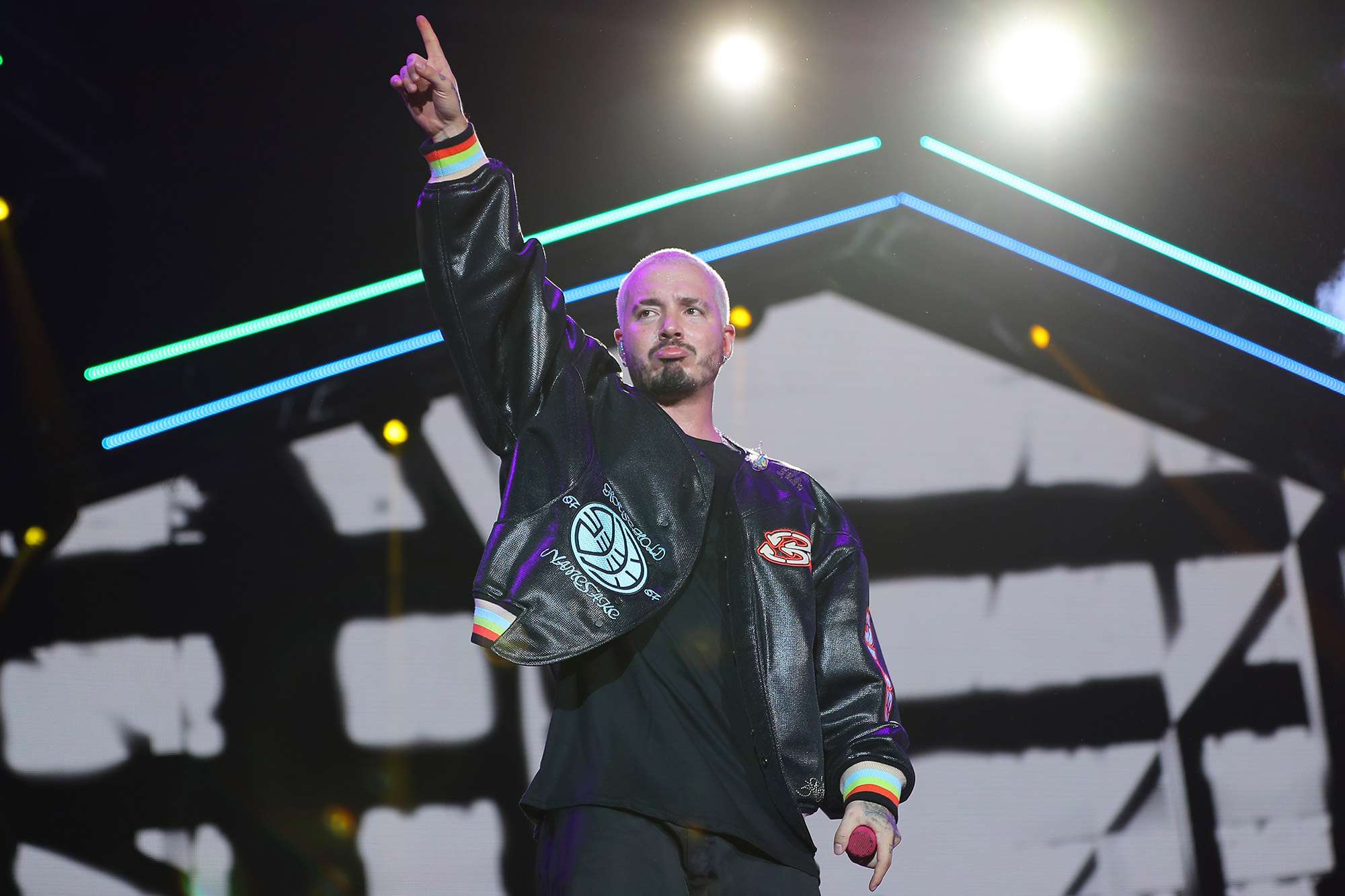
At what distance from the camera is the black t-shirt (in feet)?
5.04

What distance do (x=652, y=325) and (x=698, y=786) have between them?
785 mm

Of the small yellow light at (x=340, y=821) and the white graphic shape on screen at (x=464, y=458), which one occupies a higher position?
the white graphic shape on screen at (x=464, y=458)

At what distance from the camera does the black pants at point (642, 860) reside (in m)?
1.46

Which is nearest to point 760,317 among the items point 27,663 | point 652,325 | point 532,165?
point 532,165

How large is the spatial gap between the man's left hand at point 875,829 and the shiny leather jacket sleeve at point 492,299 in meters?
0.72

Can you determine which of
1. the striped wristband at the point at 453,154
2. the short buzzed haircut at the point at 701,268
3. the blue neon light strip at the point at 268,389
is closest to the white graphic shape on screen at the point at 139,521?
the blue neon light strip at the point at 268,389

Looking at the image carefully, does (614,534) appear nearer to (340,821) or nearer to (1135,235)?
(340,821)

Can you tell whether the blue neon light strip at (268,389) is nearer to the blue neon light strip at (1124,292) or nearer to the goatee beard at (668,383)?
the blue neon light strip at (1124,292)

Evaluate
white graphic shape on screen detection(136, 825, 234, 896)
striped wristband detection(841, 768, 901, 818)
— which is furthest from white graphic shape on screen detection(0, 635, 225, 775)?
striped wristband detection(841, 768, 901, 818)

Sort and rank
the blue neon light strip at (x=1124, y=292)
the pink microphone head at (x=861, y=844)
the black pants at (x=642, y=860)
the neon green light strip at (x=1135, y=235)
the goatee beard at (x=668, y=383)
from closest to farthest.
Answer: the black pants at (x=642, y=860) < the pink microphone head at (x=861, y=844) < the goatee beard at (x=668, y=383) < the neon green light strip at (x=1135, y=235) < the blue neon light strip at (x=1124, y=292)

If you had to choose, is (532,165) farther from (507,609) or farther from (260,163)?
(507,609)

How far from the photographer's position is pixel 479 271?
1759 millimetres

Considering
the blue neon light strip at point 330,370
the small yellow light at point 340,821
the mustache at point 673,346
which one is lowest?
the small yellow light at point 340,821

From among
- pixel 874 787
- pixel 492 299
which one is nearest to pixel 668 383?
pixel 492 299
